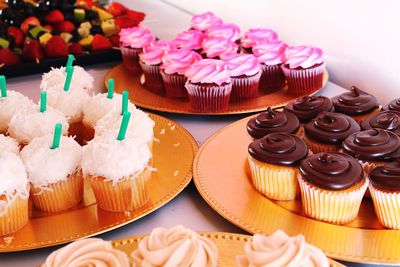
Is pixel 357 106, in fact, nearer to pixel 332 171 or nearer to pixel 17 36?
pixel 332 171

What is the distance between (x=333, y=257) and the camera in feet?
4.05

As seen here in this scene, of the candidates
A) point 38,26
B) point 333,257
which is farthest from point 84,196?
point 38,26

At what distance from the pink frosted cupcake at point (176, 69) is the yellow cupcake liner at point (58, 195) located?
705mm

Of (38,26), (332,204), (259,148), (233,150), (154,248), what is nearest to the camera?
(154,248)

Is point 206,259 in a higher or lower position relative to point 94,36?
higher

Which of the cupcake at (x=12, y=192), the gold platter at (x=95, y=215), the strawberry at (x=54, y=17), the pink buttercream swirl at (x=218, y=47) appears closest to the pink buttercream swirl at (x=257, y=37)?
the pink buttercream swirl at (x=218, y=47)

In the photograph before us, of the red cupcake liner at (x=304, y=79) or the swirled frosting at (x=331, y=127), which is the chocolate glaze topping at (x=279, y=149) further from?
the red cupcake liner at (x=304, y=79)

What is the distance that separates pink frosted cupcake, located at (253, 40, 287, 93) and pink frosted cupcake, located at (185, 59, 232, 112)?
0.65ft

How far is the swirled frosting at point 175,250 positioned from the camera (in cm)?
102

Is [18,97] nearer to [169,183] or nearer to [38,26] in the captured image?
[169,183]

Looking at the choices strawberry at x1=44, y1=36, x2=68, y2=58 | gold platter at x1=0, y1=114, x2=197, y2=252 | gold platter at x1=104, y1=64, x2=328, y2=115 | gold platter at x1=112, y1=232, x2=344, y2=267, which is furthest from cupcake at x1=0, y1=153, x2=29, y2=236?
strawberry at x1=44, y1=36, x2=68, y2=58

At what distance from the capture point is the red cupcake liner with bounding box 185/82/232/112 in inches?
77.6

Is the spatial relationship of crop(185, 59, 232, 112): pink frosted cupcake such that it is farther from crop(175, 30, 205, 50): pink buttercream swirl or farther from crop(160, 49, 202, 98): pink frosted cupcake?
crop(175, 30, 205, 50): pink buttercream swirl

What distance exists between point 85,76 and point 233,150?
0.64m
